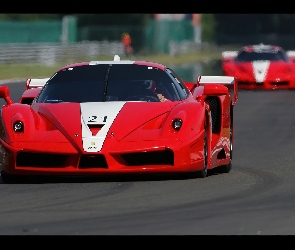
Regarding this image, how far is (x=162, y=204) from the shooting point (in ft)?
26.8

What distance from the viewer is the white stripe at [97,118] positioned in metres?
9.58

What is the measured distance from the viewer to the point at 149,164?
9641 millimetres

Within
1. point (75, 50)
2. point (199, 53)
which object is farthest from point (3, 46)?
point (199, 53)

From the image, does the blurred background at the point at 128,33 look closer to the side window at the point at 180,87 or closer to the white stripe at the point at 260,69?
the white stripe at the point at 260,69

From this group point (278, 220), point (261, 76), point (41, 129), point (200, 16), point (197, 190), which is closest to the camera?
point (278, 220)

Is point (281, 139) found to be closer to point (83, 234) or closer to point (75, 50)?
point (83, 234)

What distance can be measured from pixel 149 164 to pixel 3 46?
3335 centimetres

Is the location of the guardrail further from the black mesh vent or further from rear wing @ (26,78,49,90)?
the black mesh vent

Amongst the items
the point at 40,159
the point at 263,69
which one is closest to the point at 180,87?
the point at 40,159

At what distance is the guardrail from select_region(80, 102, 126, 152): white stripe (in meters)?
31.4

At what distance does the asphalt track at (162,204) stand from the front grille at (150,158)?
17 cm

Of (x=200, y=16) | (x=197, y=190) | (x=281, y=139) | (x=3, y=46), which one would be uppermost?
(x=197, y=190)

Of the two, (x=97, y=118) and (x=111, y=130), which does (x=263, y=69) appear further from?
(x=111, y=130)

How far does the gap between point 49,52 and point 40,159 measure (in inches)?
1444
